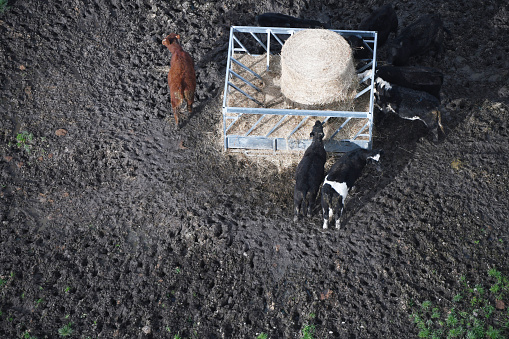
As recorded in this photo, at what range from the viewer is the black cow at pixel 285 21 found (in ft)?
34.3

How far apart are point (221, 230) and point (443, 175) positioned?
133 inches

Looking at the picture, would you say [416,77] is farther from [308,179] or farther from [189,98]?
[189,98]

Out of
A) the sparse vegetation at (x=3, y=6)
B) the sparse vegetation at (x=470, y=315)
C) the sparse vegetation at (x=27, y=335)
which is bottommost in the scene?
the sparse vegetation at (x=27, y=335)

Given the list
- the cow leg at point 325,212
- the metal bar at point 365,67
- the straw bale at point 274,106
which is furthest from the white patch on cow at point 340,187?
the metal bar at point 365,67

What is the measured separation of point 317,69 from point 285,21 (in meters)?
1.88

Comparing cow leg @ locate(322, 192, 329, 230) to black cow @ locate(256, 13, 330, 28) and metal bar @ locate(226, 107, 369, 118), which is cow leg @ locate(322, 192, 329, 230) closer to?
metal bar @ locate(226, 107, 369, 118)

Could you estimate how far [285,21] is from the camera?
10.5m

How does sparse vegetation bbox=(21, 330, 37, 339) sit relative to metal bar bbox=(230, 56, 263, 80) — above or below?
below

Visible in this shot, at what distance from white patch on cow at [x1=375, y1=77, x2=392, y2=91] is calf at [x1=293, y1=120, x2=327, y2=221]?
1496 mm

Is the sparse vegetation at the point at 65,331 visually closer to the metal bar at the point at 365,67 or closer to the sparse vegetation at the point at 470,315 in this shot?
the sparse vegetation at the point at 470,315

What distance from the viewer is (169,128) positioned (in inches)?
392

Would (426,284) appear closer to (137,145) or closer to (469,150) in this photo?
(469,150)

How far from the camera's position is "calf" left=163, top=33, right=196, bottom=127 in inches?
375

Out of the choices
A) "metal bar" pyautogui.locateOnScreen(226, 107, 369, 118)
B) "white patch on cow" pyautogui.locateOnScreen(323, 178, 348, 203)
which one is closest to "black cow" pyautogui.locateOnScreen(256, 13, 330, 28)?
A: "metal bar" pyautogui.locateOnScreen(226, 107, 369, 118)
